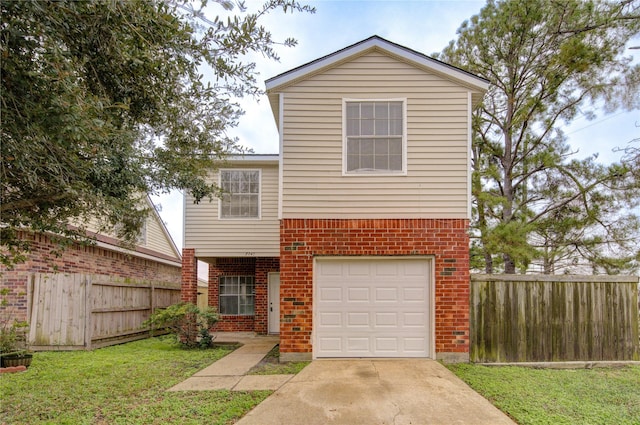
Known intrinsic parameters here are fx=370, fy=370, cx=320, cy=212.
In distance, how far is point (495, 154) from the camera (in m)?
12.2

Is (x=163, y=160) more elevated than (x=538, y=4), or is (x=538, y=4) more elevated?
(x=538, y=4)

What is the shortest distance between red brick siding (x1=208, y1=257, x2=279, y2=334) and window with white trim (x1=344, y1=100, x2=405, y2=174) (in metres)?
6.16

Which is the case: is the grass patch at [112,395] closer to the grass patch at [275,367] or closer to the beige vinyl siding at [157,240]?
the grass patch at [275,367]

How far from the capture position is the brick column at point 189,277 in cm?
1095

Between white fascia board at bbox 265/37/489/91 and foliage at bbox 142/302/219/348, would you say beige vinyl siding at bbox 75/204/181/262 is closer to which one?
foliage at bbox 142/302/219/348

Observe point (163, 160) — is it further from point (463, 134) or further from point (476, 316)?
point (476, 316)

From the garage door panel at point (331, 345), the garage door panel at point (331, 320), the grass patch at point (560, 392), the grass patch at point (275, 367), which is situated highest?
the garage door panel at point (331, 320)

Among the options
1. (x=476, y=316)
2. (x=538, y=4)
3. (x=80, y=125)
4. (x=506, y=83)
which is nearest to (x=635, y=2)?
(x=538, y=4)

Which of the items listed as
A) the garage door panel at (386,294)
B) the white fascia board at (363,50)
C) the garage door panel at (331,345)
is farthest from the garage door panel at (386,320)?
the white fascia board at (363,50)

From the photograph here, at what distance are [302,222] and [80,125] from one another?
457 cm

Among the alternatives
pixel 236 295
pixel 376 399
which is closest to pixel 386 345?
pixel 376 399

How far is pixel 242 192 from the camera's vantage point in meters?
11.5

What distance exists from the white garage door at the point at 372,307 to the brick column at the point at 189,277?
211 inches

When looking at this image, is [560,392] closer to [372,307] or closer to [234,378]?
[372,307]
